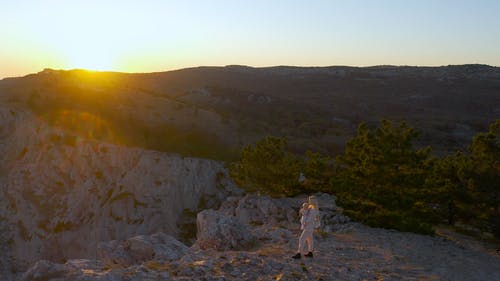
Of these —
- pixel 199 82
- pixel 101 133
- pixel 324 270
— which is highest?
pixel 199 82

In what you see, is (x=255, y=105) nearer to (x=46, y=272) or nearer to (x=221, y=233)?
(x=221, y=233)

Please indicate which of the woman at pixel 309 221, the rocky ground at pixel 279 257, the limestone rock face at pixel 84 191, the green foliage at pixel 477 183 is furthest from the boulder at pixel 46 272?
the limestone rock face at pixel 84 191

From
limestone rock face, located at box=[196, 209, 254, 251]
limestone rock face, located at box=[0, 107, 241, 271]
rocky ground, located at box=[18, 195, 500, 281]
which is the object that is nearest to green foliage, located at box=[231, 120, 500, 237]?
rocky ground, located at box=[18, 195, 500, 281]

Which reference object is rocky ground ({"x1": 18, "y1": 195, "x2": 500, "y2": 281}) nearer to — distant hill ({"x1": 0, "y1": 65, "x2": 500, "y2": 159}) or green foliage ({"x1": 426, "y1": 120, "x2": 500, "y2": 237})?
green foliage ({"x1": 426, "y1": 120, "x2": 500, "y2": 237})

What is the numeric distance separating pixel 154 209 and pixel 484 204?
22.5m

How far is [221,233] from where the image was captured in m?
17.0

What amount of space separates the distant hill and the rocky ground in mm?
21906

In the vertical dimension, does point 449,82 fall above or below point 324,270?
above

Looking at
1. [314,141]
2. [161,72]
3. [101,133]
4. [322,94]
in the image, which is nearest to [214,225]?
[101,133]

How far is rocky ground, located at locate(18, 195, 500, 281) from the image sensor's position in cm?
1159

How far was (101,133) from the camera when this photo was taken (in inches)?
1572

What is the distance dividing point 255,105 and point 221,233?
67788 millimetres

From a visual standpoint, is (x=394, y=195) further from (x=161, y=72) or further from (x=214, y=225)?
(x=161, y=72)

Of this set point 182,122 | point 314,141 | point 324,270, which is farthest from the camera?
point 314,141
